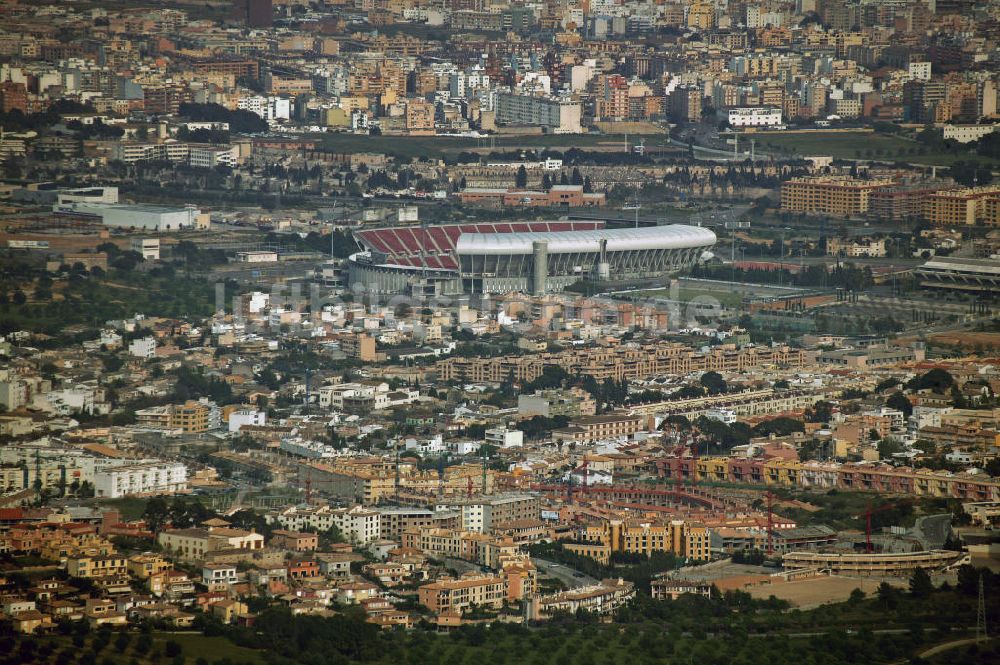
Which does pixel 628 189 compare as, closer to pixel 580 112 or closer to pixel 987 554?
pixel 580 112

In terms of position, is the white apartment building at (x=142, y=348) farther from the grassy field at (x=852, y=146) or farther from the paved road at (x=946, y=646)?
the grassy field at (x=852, y=146)

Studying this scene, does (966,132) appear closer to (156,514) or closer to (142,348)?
(142,348)

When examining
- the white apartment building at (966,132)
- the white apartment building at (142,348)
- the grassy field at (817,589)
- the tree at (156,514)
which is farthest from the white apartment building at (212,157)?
the grassy field at (817,589)

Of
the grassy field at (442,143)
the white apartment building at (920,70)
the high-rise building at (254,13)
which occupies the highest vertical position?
the high-rise building at (254,13)

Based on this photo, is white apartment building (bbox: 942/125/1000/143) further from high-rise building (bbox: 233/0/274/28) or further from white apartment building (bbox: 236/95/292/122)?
high-rise building (bbox: 233/0/274/28)

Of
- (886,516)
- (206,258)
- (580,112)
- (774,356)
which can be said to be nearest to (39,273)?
(206,258)

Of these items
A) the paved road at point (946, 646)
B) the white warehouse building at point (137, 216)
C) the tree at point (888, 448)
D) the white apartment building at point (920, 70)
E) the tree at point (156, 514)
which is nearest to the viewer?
the paved road at point (946, 646)

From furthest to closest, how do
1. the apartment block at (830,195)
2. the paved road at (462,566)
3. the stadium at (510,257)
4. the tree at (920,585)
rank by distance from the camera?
the apartment block at (830,195), the stadium at (510,257), the paved road at (462,566), the tree at (920,585)
